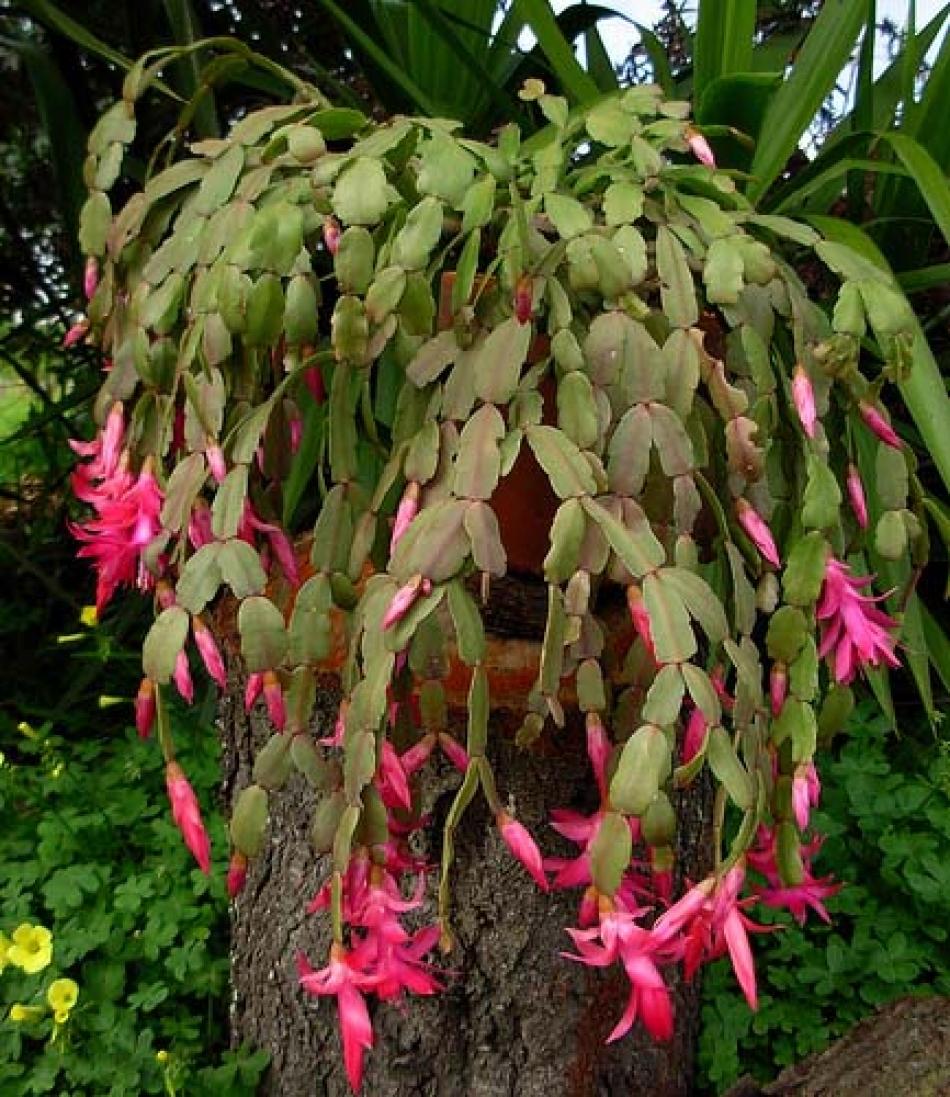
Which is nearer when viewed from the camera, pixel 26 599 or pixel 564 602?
pixel 564 602

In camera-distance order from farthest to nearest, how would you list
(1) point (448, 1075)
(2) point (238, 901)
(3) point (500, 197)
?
1. (2) point (238, 901)
2. (1) point (448, 1075)
3. (3) point (500, 197)

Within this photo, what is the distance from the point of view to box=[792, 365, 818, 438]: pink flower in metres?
1.02

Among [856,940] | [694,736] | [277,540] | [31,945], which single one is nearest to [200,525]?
[277,540]

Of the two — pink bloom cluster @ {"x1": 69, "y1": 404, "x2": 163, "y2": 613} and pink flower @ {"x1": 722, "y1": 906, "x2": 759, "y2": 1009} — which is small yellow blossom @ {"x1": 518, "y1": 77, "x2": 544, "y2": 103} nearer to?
pink bloom cluster @ {"x1": 69, "y1": 404, "x2": 163, "y2": 613}

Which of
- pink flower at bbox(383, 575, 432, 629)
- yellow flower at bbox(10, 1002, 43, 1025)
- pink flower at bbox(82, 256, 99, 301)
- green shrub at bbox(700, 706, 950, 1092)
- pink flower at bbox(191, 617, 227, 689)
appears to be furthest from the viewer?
green shrub at bbox(700, 706, 950, 1092)

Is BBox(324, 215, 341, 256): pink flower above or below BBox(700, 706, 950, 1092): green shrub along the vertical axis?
above

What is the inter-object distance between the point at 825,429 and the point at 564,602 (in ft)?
1.20

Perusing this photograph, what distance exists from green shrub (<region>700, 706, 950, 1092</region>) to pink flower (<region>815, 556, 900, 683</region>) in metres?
0.59

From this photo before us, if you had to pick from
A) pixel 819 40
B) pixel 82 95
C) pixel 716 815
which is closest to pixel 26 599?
pixel 82 95

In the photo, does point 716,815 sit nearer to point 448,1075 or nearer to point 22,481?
point 448,1075

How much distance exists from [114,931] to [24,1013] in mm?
215

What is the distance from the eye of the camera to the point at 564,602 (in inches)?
37.4

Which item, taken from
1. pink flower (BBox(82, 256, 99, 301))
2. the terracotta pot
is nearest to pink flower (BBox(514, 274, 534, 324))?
the terracotta pot

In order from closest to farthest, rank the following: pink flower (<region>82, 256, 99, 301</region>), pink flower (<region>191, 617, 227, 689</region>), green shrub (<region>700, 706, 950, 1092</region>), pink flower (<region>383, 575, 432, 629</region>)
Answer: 1. pink flower (<region>383, 575, 432, 629</region>)
2. pink flower (<region>191, 617, 227, 689</region>)
3. pink flower (<region>82, 256, 99, 301</region>)
4. green shrub (<region>700, 706, 950, 1092</region>)
